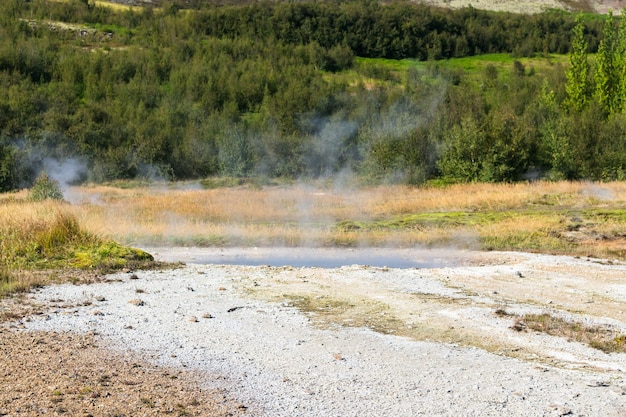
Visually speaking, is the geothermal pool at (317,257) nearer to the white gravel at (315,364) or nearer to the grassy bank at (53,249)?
the grassy bank at (53,249)

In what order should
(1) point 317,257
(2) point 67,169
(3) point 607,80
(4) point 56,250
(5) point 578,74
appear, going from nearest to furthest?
(4) point 56,250 → (1) point 317,257 → (2) point 67,169 → (3) point 607,80 → (5) point 578,74

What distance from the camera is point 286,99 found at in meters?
65.8

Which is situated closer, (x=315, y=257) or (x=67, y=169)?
(x=315, y=257)

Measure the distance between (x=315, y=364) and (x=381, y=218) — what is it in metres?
20.0

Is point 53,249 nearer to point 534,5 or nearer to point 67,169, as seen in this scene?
point 67,169

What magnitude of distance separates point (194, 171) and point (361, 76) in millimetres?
28403

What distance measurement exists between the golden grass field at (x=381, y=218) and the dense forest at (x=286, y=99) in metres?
10.1

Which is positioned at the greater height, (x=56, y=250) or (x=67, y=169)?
(x=56, y=250)

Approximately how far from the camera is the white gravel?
26.4 feet

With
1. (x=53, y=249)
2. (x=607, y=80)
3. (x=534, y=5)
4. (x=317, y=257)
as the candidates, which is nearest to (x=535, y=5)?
(x=534, y=5)

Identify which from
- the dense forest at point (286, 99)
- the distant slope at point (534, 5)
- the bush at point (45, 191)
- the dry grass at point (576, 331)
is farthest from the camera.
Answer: the distant slope at point (534, 5)

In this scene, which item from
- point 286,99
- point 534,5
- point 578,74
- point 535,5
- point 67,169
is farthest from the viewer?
point 534,5


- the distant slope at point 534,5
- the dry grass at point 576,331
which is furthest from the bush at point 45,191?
the distant slope at point 534,5

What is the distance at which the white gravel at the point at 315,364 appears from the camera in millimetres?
8055
